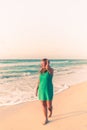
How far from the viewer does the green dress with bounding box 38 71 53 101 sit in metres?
6.38

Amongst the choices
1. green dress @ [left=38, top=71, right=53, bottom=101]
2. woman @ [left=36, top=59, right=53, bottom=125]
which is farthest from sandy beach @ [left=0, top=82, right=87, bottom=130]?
green dress @ [left=38, top=71, right=53, bottom=101]

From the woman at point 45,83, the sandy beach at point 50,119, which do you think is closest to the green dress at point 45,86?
the woman at point 45,83

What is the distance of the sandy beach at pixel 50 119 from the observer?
6.11 metres

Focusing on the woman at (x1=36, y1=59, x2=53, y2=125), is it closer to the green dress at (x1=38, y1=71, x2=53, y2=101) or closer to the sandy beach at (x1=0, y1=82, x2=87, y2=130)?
the green dress at (x1=38, y1=71, x2=53, y2=101)

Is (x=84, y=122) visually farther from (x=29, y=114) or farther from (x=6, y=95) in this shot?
→ (x=6, y=95)

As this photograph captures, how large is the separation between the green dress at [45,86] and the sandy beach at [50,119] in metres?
0.53

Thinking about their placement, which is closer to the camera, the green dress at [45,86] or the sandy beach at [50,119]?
the sandy beach at [50,119]

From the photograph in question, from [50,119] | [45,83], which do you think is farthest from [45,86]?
[50,119]

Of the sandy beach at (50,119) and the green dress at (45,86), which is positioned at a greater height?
the green dress at (45,86)

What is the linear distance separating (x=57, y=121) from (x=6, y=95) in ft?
15.4

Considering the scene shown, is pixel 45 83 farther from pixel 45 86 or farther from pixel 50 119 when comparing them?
pixel 50 119

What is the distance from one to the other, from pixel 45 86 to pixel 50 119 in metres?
0.77

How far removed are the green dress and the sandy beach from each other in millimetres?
533

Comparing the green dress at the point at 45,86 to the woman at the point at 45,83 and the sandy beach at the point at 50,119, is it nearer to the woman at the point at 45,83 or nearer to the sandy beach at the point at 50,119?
the woman at the point at 45,83
